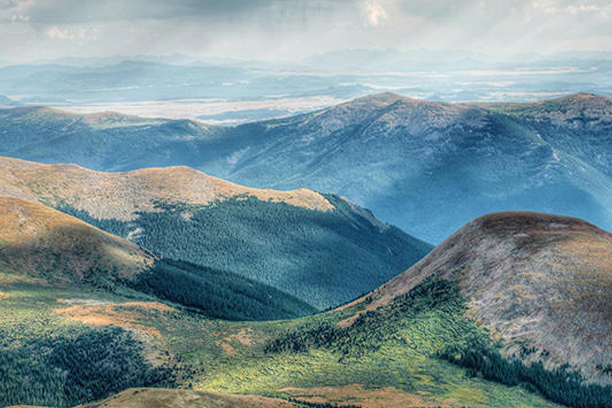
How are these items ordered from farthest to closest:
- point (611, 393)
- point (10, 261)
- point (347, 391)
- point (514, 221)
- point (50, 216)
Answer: point (50, 216), point (10, 261), point (514, 221), point (347, 391), point (611, 393)

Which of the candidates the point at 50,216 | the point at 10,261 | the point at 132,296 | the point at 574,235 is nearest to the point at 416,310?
the point at 574,235

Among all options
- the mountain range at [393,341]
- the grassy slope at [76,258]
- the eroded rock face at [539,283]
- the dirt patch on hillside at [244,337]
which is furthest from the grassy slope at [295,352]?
the grassy slope at [76,258]

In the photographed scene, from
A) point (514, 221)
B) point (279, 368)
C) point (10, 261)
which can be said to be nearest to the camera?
point (279, 368)

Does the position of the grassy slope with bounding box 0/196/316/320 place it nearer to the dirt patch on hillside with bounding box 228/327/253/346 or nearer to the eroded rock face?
the dirt patch on hillside with bounding box 228/327/253/346

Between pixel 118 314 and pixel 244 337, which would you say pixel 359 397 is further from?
pixel 118 314

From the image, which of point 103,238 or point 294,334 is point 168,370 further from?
point 103,238

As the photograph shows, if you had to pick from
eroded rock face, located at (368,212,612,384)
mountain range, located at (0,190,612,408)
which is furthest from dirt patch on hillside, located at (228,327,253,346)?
eroded rock face, located at (368,212,612,384)

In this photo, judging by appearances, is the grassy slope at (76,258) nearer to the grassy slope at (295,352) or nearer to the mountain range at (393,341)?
the mountain range at (393,341)

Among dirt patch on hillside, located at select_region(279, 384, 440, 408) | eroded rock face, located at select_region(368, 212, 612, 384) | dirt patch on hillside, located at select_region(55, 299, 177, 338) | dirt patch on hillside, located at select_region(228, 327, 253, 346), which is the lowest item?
dirt patch on hillside, located at select_region(228, 327, 253, 346)
